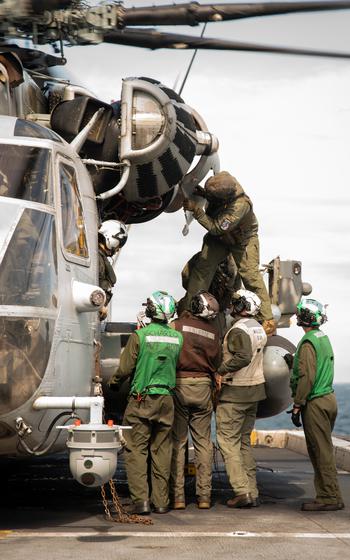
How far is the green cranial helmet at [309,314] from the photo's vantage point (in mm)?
10633

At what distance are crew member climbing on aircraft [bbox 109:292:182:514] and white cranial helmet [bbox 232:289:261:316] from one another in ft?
3.31

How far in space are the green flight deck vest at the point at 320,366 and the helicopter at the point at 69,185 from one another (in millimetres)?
1924

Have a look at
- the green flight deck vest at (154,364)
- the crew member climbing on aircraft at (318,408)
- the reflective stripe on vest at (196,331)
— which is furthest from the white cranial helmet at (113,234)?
the crew member climbing on aircraft at (318,408)

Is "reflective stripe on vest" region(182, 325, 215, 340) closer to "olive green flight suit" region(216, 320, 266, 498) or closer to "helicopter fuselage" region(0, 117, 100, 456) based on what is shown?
"olive green flight suit" region(216, 320, 266, 498)

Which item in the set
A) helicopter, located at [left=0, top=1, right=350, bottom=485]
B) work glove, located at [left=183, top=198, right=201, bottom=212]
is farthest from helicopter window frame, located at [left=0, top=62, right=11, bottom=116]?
work glove, located at [left=183, top=198, right=201, bottom=212]

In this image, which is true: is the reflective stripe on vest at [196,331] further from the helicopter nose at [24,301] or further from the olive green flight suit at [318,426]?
the helicopter nose at [24,301]

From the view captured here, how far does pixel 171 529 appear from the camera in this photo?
888cm

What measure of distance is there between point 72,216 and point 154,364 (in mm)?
1597

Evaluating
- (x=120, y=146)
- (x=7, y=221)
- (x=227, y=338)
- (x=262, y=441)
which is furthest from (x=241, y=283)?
(x=262, y=441)

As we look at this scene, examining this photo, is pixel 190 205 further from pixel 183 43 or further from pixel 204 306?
pixel 183 43

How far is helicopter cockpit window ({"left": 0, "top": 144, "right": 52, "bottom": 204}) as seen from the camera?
860cm

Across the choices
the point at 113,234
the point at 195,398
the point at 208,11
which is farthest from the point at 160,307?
the point at 208,11

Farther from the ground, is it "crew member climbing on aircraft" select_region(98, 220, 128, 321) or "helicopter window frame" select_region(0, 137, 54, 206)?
"helicopter window frame" select_region(0, 137, 54, 206)

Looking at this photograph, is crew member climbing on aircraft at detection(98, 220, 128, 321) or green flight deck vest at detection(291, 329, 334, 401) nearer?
crew member climbing on aircraft at detection(98, 220, 128, 321)
